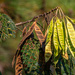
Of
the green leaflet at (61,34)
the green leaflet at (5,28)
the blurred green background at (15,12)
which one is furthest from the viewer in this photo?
the blurred green background at (15,12)

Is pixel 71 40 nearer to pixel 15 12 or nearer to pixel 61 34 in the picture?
pixel 61 34

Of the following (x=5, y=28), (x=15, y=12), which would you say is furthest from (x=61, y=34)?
(x=15, y=12)

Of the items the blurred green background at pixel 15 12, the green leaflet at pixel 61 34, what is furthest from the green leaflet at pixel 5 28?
the blurred green background at pixel 15 12

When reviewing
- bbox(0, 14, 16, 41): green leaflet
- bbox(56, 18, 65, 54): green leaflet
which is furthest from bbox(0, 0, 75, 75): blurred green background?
bbox(56, 18, 65, 54): green leaflet

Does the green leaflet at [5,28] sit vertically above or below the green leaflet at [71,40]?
above

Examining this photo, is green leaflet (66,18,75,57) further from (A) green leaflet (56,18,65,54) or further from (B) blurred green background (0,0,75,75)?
(B) blurred green background (0,0,75,75)

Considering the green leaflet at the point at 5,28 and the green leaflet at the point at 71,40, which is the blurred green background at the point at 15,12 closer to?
the green leaflet at the point at 5,28

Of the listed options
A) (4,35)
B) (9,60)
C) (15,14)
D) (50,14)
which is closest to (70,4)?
(15,14)

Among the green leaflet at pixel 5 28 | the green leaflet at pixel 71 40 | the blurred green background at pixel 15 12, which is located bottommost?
the green leaflet at pixel 71 40

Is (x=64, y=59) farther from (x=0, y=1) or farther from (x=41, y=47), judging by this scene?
(x=0, y=1)

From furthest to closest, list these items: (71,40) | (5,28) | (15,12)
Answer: (15,12) < (5,28) < (71,40)
